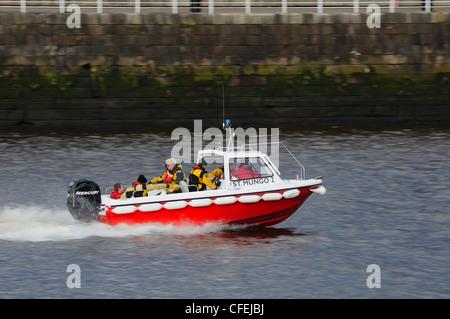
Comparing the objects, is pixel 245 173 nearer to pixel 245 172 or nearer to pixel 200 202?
pixel 245 172

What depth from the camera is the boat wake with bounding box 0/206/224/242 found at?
1830 centimetres

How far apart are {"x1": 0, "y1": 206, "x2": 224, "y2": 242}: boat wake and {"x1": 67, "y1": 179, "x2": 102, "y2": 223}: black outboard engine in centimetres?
40

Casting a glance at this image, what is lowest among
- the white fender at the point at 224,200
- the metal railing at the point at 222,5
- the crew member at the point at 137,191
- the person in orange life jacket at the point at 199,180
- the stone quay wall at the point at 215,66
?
the white fender at the point at 224,200

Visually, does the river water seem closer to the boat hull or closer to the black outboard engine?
the boat hull

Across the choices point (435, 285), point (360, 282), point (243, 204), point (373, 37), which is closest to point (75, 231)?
point (243, 204)

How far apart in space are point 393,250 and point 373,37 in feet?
54.1

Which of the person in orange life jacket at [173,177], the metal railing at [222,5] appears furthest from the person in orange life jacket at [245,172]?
the metal railing at [222,5]

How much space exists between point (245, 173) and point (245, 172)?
2 cm

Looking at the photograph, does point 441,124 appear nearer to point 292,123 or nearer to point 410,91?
point 410,91

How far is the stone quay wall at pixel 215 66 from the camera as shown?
105 ft

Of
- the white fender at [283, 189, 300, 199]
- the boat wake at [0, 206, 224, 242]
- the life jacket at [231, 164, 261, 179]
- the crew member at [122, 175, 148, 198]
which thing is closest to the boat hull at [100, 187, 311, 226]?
the white fender at [283, 189, 300, 199]

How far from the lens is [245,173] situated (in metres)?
18.2

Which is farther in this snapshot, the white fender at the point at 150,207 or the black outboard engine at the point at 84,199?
the white fender at the point at 150,207

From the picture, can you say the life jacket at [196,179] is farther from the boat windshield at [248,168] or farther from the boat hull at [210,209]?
the boat windshield at [248,168]
